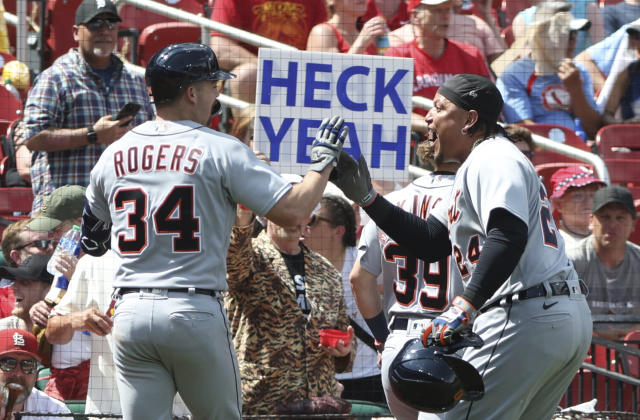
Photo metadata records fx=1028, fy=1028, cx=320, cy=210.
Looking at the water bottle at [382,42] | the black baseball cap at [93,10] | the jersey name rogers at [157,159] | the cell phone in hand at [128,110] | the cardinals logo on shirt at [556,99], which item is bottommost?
the cardinals logo on shirt at [556,99]

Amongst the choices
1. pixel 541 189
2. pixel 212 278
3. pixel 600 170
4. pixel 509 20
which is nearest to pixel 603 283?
pixel 600 170

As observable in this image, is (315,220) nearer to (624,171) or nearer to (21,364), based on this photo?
(21,364)

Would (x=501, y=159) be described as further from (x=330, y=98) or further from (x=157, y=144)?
(x=330, y=98)

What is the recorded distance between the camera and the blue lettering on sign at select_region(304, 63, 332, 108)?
5906 mm

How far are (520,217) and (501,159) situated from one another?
0.25 m

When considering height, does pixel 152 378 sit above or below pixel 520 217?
below

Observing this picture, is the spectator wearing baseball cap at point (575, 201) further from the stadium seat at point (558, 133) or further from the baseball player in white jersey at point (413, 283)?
the baseball player in white jersey at point (413, 283)

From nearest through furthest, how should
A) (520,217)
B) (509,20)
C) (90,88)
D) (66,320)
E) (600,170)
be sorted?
(520,217) → (66,320) → (90,88) → (600,170) → (509,20)

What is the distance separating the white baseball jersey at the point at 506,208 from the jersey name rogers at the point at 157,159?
0.94m

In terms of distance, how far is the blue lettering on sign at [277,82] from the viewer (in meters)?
5.86

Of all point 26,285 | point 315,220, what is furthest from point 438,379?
point 315,220

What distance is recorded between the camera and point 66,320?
17.0 ft

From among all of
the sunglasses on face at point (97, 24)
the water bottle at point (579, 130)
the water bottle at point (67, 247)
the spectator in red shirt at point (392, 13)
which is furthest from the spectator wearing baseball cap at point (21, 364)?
the spectator in red shirt at point (392, 13)

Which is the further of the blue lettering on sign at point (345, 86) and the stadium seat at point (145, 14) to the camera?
the stadium seat at point (145, 14)
